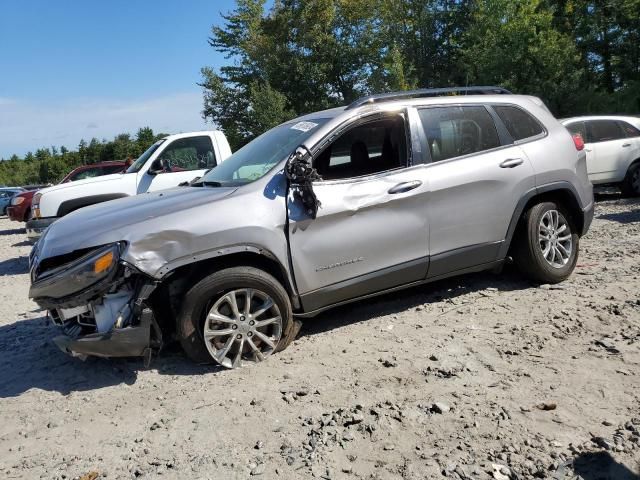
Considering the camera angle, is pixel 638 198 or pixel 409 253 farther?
pixel 638 198

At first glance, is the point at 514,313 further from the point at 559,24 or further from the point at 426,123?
the point at 559,24

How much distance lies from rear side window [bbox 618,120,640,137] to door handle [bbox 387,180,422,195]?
8.62 metres

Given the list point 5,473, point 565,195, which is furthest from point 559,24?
point 5,473

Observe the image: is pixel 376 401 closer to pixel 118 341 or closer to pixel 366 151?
pixel 118 341

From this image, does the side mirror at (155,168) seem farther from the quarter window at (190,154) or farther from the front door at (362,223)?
the front door at (362,223)

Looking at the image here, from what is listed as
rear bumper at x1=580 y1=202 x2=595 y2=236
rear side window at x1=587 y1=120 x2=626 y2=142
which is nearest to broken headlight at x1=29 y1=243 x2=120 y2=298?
rear bumper at x1=580 y1=202 x2=595 y2=236

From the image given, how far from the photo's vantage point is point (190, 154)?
945cm

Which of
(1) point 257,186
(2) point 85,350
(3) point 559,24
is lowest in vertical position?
(2) point 85,350

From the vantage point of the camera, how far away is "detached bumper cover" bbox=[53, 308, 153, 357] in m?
3.69

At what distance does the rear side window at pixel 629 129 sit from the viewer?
11125 mm

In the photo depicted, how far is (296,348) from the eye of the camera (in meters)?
4.39

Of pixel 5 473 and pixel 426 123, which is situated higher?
pixel 426 123

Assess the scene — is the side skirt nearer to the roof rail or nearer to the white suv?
the roof rail

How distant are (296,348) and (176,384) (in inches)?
38.0
